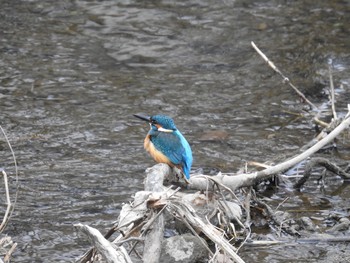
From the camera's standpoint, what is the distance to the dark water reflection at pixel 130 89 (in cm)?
550

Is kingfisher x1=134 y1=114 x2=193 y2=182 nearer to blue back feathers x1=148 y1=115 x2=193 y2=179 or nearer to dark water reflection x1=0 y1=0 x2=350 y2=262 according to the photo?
blue back feathers x1=148 y1=115 x2=193 y2=179

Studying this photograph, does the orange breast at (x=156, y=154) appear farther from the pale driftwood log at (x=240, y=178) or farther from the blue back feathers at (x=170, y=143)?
the pale driftwood log at (x=240, y=178)

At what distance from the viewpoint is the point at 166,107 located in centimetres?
719

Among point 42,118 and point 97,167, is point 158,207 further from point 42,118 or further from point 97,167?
point 42,118

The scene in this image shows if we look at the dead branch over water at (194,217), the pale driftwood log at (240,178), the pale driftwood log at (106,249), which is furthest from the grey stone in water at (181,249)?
the pale driftwood log at (106,249)

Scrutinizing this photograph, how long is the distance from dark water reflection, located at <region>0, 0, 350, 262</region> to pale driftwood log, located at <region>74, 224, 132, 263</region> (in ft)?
3.67

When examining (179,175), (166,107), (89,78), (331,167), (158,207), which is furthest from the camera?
(89,78)

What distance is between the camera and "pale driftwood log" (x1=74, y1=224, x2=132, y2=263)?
11.1 ft

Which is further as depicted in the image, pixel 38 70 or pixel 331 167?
pixel 38 70

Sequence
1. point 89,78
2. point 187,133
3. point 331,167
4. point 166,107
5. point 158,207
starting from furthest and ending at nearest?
point 89,78
point 166,107
point 187,133
point 331,167
point 158,207

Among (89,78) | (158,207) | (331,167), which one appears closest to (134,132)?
(89,78)

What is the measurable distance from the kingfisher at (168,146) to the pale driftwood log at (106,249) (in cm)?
104

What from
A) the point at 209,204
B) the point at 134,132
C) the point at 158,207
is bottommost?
the point at 134,132

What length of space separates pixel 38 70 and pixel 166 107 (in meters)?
1.55
